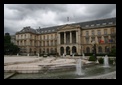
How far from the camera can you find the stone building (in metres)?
48.8

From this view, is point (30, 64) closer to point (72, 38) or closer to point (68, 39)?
point (72, 38)

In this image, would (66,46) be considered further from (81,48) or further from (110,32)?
(110,32)

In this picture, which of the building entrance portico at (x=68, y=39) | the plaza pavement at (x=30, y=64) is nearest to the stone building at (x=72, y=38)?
the building entrance portico at (x=68, y=39)

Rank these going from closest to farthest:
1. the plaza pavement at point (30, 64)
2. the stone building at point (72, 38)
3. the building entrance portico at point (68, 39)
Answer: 1. the plaza pavement at point (30, 64)
2. the stone building at point (72, 38)
3. the building entrance portico at point (68, 39)

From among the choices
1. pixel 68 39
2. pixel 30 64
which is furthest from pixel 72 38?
pixel 30 64

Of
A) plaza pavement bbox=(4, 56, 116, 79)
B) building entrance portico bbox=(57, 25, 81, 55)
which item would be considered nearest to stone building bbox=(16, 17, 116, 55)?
building entrance portico bbox=(57, 25, 81, 55)

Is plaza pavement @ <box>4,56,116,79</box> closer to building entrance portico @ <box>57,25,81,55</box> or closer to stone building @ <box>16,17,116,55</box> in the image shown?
building entrance portico @ <box>57,25,81,55</box>

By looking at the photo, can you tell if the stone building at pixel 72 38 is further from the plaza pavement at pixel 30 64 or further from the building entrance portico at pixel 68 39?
the plaza pavement at pixel 30 64

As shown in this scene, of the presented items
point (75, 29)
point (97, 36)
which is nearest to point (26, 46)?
point (75, 29)

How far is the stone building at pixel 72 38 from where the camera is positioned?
48750 millimetres

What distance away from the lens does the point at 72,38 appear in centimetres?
5603

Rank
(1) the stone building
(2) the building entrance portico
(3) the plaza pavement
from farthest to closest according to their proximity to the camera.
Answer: (2) the building entrance portico, (1) the stone building, (3) the plaza pavement

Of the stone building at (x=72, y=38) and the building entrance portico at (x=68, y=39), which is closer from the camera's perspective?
the stone building at (x=72, y=38)
